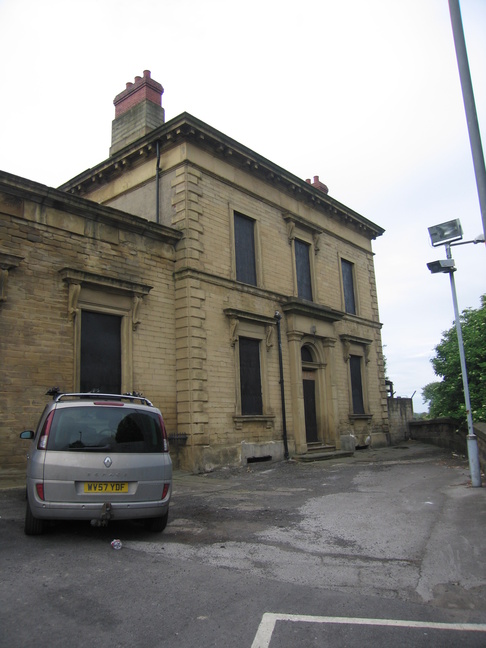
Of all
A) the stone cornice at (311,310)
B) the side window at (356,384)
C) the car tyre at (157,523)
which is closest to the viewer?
the car tyre at (157,523)

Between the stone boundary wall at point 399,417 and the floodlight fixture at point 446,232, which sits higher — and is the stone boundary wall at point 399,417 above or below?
below

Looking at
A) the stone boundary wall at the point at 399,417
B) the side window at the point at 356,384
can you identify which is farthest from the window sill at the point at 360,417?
the stone boundary wall at the point at 399,417

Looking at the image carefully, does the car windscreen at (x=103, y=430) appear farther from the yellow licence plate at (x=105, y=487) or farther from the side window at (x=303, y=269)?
the side window at (x=303, y=269)

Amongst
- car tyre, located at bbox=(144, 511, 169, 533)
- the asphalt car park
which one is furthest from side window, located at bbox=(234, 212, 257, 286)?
car tyre, located at bbox=(144, 511, 169, 533)

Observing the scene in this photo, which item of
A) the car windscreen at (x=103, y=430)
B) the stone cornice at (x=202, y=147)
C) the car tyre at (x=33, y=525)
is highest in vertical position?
the stone cornice at (x=202, y=147)

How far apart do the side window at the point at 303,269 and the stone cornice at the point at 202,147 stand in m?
1.76

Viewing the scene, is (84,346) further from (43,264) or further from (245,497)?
(245,497)

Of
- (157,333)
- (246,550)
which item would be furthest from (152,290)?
(246,550)

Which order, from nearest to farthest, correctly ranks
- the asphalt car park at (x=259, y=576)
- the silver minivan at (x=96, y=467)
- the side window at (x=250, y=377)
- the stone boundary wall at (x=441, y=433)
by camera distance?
the asphalt car park at (x=259, y=576), the silver minivan at (x=96, y=467), the side window at (x=250, y=377), the stone boundary wall at (x=441, y=433)

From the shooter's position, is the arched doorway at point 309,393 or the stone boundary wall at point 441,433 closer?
the stone boundary wall at point 441,433

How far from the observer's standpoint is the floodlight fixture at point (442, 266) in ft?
33.1

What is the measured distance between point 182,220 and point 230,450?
6.51 meters

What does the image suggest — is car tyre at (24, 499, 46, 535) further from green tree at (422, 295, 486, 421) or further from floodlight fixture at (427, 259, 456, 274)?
green tree at (422, 295, 486, 421)

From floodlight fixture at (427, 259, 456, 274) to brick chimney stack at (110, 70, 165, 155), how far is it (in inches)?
438
